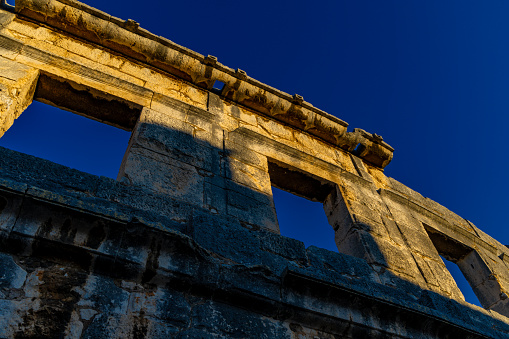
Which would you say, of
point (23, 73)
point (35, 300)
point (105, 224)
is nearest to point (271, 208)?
point (105, 224)

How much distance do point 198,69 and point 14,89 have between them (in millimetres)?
2146

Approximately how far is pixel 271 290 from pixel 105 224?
1.08m

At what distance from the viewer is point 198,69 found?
4.75 meters

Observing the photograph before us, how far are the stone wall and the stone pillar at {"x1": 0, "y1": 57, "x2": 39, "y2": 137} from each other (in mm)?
17

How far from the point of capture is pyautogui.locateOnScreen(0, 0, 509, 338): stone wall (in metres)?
1.99

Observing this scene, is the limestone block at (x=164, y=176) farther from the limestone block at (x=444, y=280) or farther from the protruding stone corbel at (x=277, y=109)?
the limestone block at (x=444, y=280)

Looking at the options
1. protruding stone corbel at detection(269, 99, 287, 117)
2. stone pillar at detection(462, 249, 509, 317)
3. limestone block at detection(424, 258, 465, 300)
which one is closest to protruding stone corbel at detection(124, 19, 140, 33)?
protruding stone corbel at detection(269, 99, 287, 117)

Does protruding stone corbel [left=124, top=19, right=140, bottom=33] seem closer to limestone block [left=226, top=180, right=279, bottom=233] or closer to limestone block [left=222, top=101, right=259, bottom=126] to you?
limestone block [left=222, top=101, right=259, bottom=126]

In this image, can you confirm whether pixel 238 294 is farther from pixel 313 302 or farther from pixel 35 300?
pixel 35 300

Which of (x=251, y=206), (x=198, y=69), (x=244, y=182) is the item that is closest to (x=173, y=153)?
(x=244, y=182)

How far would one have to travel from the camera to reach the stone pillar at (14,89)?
2.94m

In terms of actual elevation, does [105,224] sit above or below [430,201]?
below

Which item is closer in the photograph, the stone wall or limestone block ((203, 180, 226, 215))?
the stone wall

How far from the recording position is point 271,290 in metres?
2.36
